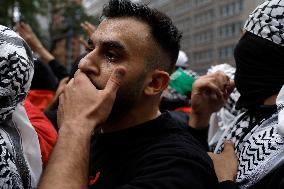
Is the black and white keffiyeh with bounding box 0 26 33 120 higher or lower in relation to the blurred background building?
higher

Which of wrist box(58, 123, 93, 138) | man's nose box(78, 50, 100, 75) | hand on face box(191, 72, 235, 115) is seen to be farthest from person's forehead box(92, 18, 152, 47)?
hand on face box(191, 72, 235, 115)

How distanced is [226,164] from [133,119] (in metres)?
0.44

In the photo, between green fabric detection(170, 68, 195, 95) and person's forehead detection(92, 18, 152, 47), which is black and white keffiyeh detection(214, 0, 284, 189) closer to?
person's forehead detection(92, 18, 152, 47)

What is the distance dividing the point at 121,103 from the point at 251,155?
0.59 metres

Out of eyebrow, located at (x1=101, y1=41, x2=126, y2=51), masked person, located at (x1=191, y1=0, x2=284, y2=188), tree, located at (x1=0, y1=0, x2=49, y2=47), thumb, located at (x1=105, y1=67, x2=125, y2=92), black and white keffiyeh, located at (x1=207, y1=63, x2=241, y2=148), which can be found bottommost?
tree, located at (x1=0, y1=0, x2=49, y2=47)

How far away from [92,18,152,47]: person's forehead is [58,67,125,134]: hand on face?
Result: 0.53 feet

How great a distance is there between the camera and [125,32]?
183cm

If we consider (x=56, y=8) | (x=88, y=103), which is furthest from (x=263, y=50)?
(x=56, y=8)

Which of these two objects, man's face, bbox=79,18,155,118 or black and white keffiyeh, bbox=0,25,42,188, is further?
man's face, bbox=79,18,155,118

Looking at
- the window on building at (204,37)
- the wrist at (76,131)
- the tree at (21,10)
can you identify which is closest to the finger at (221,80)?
the wrist at (76,131)

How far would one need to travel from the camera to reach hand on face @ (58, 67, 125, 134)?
1629 mm

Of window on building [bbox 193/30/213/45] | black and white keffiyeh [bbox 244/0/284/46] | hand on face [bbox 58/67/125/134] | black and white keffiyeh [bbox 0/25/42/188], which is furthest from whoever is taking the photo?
window on building [bbox 193/30/213/45]

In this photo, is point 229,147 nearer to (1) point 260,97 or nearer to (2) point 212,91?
(1) point 260,97

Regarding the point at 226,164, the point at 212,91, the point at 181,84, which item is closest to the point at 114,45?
the point at 226,164
